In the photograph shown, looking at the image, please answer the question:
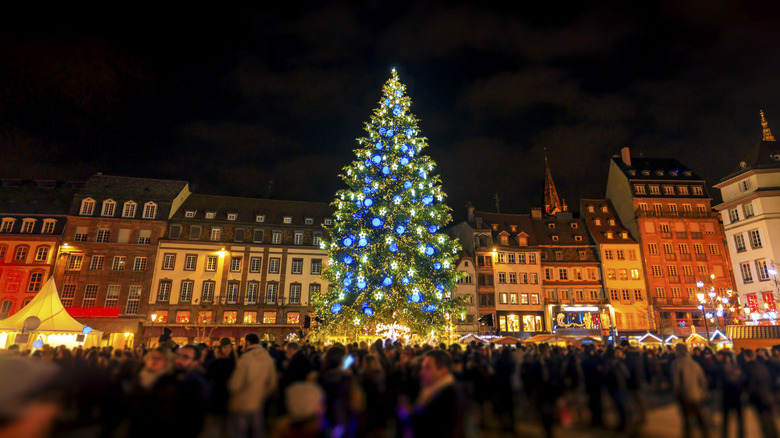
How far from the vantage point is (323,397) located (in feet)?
20.5

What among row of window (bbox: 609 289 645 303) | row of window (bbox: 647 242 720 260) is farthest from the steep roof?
row of window (bbox: 647 242 720 260)

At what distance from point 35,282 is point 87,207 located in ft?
29.6

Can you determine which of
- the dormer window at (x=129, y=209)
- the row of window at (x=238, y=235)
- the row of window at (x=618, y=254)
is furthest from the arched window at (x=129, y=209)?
the row of window at (x=618, y=254)

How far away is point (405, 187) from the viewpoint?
21.0 m

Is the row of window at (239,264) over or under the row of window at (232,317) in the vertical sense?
over

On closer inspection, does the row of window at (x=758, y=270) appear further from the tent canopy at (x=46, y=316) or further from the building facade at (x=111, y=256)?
the building facade at (x=111, y=256)

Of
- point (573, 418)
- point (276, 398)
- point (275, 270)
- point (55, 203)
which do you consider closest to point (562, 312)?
point (275, 270)

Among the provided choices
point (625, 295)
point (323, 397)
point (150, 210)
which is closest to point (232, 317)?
point (150, 210)

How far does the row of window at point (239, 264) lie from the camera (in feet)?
153

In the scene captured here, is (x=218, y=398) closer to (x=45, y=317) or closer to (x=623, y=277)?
(x=45, y=317)

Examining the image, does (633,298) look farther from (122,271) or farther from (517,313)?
(122,271)

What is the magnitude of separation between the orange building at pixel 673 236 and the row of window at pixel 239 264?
41.2 meters

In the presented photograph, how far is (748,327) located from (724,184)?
2369 centimetres

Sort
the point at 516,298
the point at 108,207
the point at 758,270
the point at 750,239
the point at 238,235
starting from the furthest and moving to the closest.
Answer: the point at 516,298
the point at 238,235
the point at 108,207
the point at 750,239
the point at 758,270
